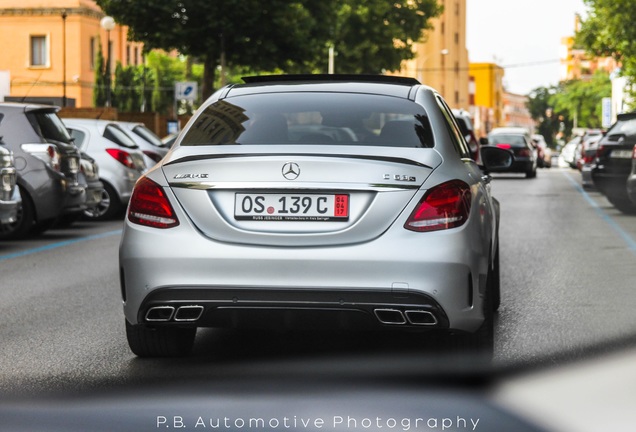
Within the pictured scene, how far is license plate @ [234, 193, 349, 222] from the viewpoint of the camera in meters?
6.09

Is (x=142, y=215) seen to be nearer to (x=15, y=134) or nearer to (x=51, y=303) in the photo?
(x=51, y=303)

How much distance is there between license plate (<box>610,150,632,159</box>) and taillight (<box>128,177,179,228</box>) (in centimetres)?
1682

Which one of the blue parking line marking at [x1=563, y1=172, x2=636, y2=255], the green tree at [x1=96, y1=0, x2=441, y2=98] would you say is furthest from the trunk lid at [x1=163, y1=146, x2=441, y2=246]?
the green tree at [x1=96, y1=0, x2=441, y2=98]

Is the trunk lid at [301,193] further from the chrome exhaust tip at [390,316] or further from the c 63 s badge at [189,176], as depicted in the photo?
the chrome exhaust tip at [390,316]

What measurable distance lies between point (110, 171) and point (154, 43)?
76.9 ft

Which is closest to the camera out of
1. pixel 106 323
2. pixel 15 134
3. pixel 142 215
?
pixel 142 215

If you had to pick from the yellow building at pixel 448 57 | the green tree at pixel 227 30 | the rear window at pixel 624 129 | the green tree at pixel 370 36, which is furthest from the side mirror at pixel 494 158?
the yellow building at pixel 448 57

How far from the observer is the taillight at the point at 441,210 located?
20.0ft

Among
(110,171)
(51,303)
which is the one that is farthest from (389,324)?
(110,171)

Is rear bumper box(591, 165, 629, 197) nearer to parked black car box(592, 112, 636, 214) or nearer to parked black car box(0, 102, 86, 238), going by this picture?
parked black car box(592, 112, 636, 214)

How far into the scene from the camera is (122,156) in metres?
19.7

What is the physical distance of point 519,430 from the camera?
18.1 feet

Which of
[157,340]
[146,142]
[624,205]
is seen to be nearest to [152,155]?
[146,142]

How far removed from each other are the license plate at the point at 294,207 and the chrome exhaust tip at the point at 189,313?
0.46 meters
